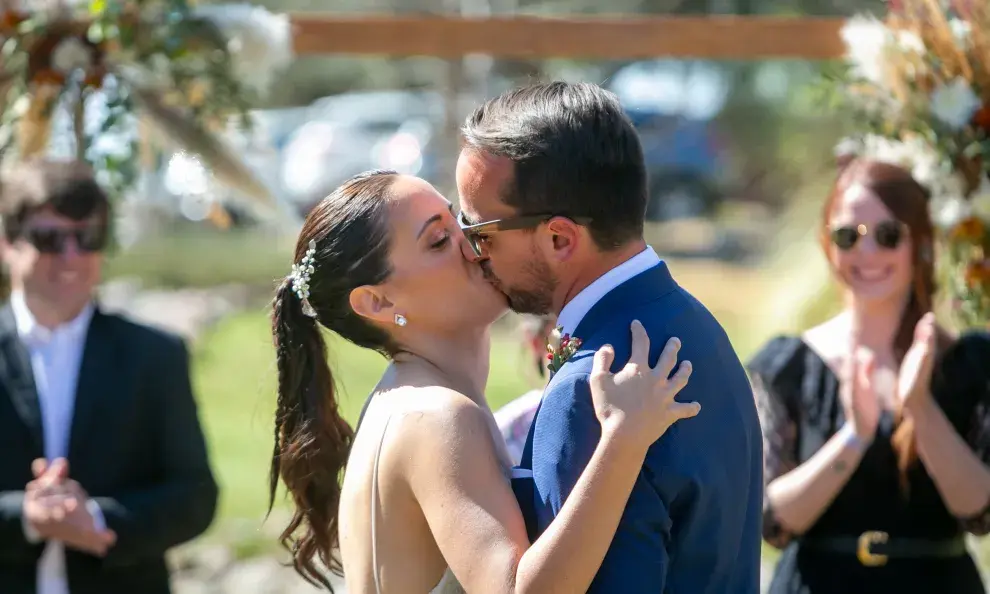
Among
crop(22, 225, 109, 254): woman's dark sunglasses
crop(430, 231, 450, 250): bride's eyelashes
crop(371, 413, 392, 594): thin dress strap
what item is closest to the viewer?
crop(371, 413, 392, 594): thin dress strap

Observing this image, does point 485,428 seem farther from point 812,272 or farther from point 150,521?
point 812,272

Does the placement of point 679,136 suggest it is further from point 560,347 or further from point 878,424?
point 560,347

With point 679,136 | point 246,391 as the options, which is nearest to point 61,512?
point 246,391

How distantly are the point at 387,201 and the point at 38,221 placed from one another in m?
1.84

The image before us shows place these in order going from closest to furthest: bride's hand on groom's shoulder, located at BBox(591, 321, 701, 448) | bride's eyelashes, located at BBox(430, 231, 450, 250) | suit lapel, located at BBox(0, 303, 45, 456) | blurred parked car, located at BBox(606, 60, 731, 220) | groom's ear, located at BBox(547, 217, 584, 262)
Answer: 1. bride's hand on groom's shoulder, located at BBox(591, 321, 701, 448)
2. groom's ear, located at BBox(547, 217, 584, 262)
3. bride's eyelashes, located at BBox(430, 231, 450, 250)
4. suit lapel, located at BBox(0, 303, 45, 456)
5. blurred parked car, located at BBox(606, 60, 731, 220)

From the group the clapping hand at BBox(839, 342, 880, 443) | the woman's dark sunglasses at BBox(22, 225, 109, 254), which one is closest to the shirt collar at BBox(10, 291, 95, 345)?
the woman's dark sunglasses at BBox(22, 225, 109, 254)

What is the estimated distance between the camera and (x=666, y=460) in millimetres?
1931

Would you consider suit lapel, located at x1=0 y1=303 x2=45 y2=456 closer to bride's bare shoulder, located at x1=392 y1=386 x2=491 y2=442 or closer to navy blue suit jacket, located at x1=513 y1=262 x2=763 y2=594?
Result: bride's bare shoulder, located at x1=392 y1=386 x2=491 y2=442

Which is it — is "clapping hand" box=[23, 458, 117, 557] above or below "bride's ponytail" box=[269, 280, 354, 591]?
below

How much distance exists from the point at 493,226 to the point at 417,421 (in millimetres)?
354

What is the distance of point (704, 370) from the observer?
6.55 feet

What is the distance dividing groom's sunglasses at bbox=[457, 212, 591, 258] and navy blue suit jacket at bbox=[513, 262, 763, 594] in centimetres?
16

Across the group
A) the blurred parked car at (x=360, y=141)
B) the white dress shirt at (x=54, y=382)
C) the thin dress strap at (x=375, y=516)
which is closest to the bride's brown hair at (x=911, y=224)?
the thin dress strap at (x=375, y=516)

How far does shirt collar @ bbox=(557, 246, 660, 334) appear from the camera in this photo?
202cm
